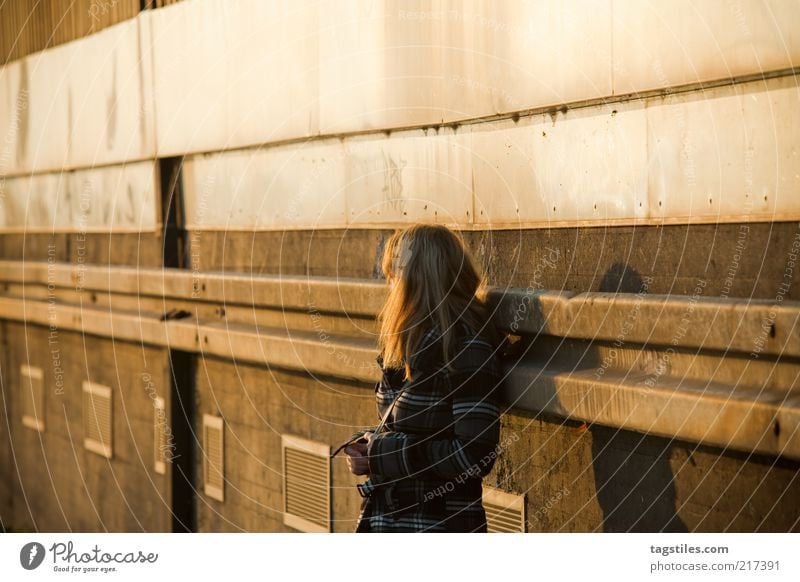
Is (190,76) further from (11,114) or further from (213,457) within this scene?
(11,114)

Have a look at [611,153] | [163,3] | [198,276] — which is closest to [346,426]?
[198,276]

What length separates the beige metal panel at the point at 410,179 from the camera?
5754mm

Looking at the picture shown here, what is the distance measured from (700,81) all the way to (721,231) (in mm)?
604

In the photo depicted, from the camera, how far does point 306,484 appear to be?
6781mm

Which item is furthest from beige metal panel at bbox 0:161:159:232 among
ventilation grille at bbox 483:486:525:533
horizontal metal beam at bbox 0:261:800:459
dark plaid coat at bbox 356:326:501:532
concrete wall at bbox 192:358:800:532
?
dark plaid coat at bbox 356:326:501:532

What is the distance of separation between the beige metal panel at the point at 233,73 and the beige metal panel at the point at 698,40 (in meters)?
2.71

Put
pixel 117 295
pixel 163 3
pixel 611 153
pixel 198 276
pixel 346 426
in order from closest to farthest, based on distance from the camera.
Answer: pixel 611 153
pixel 346 426
pixel 198 276
pixel 163 3
pixel 117 295

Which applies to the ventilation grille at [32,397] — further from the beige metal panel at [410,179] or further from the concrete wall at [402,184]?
the beige metal panel at [410,179]

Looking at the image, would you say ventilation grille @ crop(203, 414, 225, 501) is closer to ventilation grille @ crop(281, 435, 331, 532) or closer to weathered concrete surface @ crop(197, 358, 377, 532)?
weathered concrete surface @ crop(197, 358, 377, 532)

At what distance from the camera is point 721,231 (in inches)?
169

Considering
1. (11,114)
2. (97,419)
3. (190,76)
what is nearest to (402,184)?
(190,76)

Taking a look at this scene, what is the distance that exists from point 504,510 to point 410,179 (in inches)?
77.5
